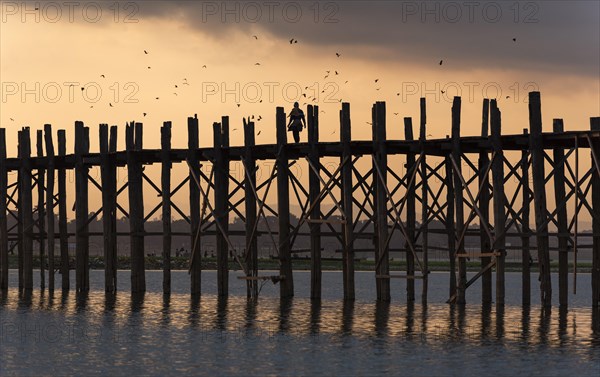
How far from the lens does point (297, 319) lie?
3569cm

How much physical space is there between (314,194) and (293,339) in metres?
8.70

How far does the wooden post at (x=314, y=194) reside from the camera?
37.8m

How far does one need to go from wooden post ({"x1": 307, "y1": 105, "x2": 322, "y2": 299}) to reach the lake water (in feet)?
2.95

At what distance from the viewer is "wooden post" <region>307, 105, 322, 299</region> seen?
3781 centimetres

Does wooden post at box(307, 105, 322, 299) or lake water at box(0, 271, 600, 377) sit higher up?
wooden post at box(307, 105, 322, 299)

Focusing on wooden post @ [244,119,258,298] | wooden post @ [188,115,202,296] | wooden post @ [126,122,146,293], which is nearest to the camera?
wooden post @ [244,119,258,298]

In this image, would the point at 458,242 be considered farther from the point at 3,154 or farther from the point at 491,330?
the point at 3,154

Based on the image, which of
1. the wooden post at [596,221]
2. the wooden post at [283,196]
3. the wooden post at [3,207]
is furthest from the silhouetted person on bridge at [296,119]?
the wooden post at [3,207]

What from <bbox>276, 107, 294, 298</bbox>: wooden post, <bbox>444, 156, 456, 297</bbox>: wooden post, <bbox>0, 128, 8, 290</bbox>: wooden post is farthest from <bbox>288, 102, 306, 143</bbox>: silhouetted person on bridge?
<bbox>0, 128, 8, 290</bbox>: wooden post

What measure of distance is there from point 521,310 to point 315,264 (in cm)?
585

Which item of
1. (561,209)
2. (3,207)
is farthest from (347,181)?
(3,207)

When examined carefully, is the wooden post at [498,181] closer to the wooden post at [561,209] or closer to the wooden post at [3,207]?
the wooden post at [561,209]

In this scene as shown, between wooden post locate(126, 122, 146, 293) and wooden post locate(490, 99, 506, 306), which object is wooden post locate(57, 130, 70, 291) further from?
wooden post locate(490, 99, 506, 306)

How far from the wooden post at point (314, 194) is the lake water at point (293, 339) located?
90cm
